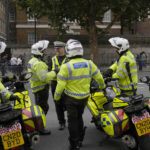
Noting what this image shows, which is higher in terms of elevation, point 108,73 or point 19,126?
point 108,73

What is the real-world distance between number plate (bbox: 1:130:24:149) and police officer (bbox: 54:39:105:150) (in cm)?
86

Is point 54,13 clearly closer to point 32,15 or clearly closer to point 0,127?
point 32,15

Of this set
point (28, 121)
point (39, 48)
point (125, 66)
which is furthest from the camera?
point (39, 48)

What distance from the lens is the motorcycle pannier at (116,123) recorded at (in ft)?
12.8

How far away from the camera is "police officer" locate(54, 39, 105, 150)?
166 inches

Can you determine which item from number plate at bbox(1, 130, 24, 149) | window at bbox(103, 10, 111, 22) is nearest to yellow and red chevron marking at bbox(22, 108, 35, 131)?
number plate at bbox(1, 130, 24, 149)

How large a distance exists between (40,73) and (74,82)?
101cm

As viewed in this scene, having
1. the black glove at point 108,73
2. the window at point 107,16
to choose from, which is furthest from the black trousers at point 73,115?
the window at point 107,16

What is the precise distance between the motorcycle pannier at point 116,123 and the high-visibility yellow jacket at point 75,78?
1.99ft

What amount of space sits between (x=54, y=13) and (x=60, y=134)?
1655 cm

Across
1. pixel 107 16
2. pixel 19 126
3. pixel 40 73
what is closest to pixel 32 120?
pixel 19 126

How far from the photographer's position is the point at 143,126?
13.0ft

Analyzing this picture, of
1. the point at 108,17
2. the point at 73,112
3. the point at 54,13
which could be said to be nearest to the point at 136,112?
the point at 73,112

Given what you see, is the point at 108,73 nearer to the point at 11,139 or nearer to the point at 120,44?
the point at 120,44
